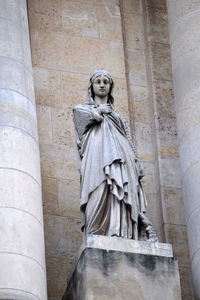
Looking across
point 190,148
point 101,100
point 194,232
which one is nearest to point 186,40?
point 190,148

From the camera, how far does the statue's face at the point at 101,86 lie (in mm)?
13914

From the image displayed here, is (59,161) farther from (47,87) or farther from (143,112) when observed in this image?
(143,112)

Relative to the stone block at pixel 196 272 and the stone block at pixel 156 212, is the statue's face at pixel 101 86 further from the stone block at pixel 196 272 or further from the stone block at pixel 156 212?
the stone block at pixel 196 272

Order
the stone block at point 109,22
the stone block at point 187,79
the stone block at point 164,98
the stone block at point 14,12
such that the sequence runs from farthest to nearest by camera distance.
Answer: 1. the stone block at point 109,22
2. the stone block at point 164,98
3. the stone block at point 187,79
4. the stone block at point 14,12

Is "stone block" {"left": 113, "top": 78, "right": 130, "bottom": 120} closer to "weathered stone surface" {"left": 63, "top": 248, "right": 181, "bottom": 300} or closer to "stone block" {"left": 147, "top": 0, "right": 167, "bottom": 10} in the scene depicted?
"stone block" {"left": 147, "top": 0, "right": 167, "bottom": 10}

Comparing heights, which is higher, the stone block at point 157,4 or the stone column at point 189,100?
the stone block at point 157,4

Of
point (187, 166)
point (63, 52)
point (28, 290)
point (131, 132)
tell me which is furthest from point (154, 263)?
point (63, 52)

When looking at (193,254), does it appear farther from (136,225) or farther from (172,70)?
(172,70)

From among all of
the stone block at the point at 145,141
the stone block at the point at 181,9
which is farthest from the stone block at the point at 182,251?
the stone block at the point at 181,9

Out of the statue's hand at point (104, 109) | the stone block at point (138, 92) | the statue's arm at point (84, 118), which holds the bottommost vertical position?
the statue's arm at point (84, 118)

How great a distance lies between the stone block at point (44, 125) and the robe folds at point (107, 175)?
149cm

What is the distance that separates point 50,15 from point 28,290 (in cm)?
548

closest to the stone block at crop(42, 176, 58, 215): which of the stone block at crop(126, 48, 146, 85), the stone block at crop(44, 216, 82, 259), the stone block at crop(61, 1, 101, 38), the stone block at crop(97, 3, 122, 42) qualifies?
the stone block at crop(44, 216, 82, 259)

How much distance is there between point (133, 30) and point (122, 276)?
5.46 metres
